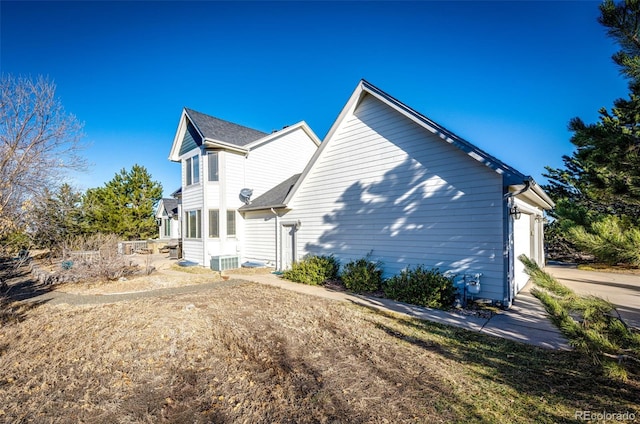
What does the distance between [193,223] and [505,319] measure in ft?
47.9

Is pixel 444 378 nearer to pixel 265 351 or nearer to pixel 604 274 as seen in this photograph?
pixel 265 351

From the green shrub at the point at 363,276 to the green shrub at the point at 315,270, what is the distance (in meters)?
0.78

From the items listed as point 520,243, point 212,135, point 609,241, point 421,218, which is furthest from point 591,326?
point 212,135

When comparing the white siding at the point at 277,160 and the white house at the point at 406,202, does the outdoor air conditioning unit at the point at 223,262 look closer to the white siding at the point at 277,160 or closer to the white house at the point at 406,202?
the white house at the point at 406,202

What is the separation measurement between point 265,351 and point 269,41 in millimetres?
14839

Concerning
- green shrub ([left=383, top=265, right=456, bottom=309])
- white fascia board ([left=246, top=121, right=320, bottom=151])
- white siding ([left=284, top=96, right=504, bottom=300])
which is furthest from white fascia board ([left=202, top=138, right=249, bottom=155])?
green shrub ([left=383, top=265, right=456, bottom=309])

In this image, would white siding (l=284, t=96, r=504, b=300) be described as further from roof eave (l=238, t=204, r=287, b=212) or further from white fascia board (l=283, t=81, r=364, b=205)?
roof eave (l=238, t=204, r=287, b=212)

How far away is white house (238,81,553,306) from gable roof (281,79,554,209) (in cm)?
3

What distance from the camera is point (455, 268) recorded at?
25.4 ft

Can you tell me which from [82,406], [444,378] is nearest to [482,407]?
[444,378]

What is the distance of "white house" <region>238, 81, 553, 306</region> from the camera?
7.19 m

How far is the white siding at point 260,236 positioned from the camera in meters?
13.4

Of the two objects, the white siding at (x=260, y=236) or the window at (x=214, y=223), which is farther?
the window at (x=214, y=223)

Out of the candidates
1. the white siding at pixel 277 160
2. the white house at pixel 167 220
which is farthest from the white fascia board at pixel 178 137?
the white house at pixel 167 220
